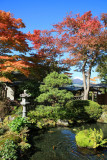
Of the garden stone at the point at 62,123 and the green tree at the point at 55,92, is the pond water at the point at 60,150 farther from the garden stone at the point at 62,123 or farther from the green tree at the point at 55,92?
the green tree at the point at 55,92

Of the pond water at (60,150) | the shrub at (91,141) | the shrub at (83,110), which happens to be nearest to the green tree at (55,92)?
the shrub at (83,110)

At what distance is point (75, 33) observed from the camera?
16.5 m

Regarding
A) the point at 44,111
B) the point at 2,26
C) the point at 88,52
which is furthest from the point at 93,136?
the point at 88,52

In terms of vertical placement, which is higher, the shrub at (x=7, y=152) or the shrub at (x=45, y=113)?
the shrub at (x=45, y=113)

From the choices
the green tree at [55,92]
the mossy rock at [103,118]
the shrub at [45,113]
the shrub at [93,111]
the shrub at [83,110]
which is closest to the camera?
the green tree at [55,92]

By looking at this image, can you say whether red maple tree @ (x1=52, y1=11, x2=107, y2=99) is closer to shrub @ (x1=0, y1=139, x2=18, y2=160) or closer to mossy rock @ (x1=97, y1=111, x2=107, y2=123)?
mossy rock @ (x1=97, y1=111, x2=107, y2=123)

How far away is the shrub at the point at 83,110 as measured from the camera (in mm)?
13141

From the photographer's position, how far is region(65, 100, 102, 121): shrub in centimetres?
1314

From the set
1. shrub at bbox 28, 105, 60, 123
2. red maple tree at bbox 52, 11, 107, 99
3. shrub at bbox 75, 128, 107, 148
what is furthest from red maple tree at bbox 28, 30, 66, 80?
shrub at bbox 75, 128, 107, 148

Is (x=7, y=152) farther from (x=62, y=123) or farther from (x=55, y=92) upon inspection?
(x=62, y=123)

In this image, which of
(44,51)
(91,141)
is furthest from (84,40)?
→ (91,141)

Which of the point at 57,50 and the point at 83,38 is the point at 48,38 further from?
the point at 83,38

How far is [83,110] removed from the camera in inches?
527

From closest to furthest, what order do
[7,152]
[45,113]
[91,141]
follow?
[7,152], [91,141], [45,113]
